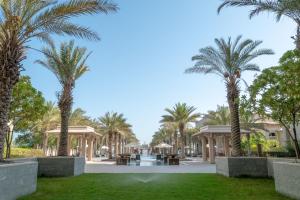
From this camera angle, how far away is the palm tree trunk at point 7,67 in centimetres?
839

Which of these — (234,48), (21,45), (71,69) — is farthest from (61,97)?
(234,48)

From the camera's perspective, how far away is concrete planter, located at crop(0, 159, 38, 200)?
691 centimetres

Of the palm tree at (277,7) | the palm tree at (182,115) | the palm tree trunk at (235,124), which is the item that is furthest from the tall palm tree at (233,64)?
the palm tree at (182,115)

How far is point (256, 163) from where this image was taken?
13680 millimetres

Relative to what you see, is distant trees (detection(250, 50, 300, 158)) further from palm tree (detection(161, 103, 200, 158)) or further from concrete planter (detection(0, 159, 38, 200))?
palm tree (detection(161, 103, 200, 158))

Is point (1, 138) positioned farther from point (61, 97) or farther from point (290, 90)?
point (290, 90)

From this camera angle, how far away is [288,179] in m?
8.06

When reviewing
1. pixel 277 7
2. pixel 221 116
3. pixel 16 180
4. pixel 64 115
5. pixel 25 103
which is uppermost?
pixel 277 7

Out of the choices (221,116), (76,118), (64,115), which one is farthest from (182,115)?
(64,115)

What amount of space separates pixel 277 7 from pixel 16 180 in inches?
439

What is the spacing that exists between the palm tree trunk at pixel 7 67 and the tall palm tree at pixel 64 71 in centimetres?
733

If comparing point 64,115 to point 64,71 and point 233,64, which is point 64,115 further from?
point 233,64

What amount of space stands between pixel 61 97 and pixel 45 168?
4.67m

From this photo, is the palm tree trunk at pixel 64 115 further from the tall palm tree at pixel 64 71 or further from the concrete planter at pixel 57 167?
the concrete planter at pixel 57 167
